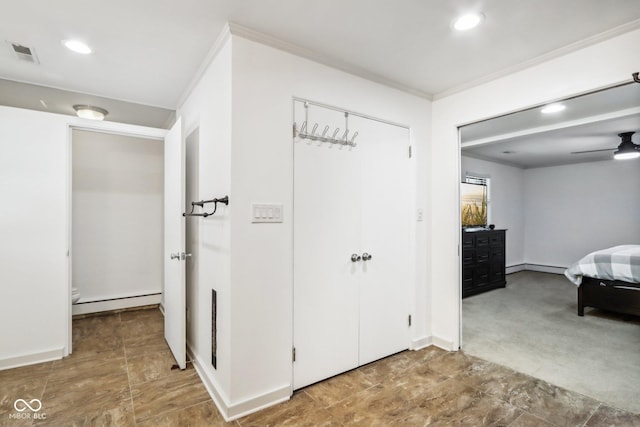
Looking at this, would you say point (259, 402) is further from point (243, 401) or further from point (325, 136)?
point (325, 136)

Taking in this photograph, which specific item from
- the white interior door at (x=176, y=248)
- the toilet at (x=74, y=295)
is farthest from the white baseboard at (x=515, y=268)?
the toilet at (x=74, y=295)

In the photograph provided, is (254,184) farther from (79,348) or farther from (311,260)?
(79,348)

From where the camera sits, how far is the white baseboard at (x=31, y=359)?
255 cm

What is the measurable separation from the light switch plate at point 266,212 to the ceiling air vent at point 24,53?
2.05 metres

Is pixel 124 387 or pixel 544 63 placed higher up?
pixel 544 63

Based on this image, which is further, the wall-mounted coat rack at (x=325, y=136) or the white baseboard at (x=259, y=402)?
the wall-mounted coat rack at (x=325, y=136)

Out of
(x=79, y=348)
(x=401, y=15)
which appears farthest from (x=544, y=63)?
(x=79, y=348)

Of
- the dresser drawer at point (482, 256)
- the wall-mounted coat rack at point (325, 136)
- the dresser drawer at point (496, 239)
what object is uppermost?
the wall-mounted coat rack at point (325, 136)

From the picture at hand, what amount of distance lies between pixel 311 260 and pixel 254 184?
697 mm

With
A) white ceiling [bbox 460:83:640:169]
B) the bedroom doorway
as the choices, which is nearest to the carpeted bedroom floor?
the bedroom doorway

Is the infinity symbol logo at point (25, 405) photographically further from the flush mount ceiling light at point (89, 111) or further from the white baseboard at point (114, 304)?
the flush mount ceiling light at point (89, 111)

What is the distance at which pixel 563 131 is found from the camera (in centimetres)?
434

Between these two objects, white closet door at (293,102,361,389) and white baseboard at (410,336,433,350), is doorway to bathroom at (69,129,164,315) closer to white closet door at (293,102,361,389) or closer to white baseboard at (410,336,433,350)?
white closet door at (293,102,361,389)

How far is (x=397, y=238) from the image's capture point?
284cm
